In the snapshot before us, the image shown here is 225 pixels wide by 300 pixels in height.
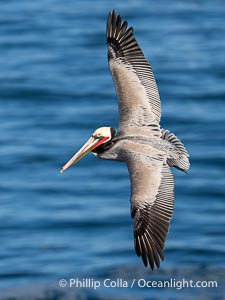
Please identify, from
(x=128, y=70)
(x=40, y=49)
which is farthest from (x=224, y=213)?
(x=40, y=49)

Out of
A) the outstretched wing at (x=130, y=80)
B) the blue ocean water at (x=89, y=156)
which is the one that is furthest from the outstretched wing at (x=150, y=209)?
the blue ocean water at (x=89, y=156)

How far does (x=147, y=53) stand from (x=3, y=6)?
18.5 ft

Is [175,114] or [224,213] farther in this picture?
[175,114]

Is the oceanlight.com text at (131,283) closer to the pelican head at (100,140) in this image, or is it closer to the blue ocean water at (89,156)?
the blue ocean water at (89,156)

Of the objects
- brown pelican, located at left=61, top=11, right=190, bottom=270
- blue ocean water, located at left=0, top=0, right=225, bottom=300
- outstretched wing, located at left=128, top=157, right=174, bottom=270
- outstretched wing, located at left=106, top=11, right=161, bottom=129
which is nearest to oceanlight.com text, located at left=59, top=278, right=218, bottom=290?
blue ocean water, located at left=0, top=0, right=225, bottom=300

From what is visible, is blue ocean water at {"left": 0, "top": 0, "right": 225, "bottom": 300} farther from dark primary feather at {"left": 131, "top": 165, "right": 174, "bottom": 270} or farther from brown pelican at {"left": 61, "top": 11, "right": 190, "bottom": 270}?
dark primary feather at {"left": 131, "top": 165, "right": 174, "bottom": 270}

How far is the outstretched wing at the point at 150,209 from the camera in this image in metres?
12.9

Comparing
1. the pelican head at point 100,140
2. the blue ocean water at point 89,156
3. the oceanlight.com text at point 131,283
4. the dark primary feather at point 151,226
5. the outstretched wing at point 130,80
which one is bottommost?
the oceanlight.com text at point 131,283

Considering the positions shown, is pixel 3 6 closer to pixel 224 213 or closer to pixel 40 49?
pixel 40 49

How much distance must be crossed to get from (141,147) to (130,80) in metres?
1.15

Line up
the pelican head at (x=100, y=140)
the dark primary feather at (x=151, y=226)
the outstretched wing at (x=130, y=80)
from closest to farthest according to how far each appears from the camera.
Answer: the dark primary feather at (x=151, y=226), the pelican head at (x=100, y=140), the outstretched wing at (x=130, y=80)

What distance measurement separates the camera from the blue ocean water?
1992 centimetres

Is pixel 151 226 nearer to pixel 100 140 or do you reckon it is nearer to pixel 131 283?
pixel 100 140

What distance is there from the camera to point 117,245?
66.1 feet
